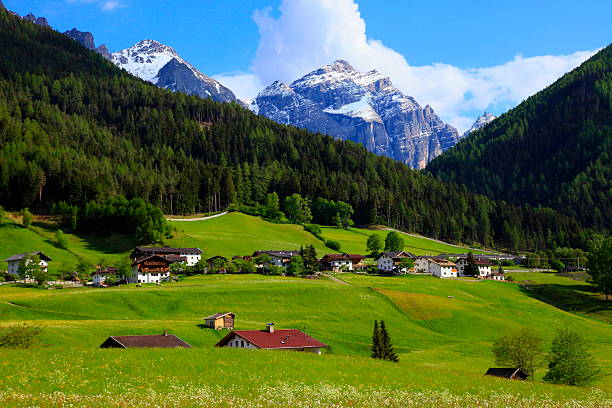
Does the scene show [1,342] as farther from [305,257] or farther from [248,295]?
[305,257]

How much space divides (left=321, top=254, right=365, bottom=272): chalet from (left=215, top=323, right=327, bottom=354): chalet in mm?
91499

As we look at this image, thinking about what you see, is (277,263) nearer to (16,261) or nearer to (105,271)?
(105,271)

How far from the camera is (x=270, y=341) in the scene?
6103 cm

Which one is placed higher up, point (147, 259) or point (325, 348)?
point (147, 259)

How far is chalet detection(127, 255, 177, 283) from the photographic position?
123438mm

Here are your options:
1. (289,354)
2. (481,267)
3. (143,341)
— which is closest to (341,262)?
(481,267)

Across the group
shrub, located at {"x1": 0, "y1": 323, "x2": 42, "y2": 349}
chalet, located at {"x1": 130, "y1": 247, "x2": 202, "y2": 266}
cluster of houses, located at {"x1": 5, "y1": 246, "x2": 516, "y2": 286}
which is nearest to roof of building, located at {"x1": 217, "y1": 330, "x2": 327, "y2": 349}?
shrub, located at {"x1": 0, "y1": 323, "x2": 42, "y2": 349}

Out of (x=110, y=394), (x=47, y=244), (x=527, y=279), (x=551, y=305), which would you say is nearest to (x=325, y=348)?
(x=110, y=394)

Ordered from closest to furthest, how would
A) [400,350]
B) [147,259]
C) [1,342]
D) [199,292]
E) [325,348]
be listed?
[1,342], [325,348], [400,350], [199,292], [147,259]

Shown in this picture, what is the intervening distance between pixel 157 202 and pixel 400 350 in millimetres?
127710

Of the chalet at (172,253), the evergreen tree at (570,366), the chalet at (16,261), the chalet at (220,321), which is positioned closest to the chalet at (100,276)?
the chalet at (16,261)

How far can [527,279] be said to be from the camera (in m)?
162

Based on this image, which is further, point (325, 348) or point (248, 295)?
point (248, 295)

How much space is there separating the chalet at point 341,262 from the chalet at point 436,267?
59.1ft
